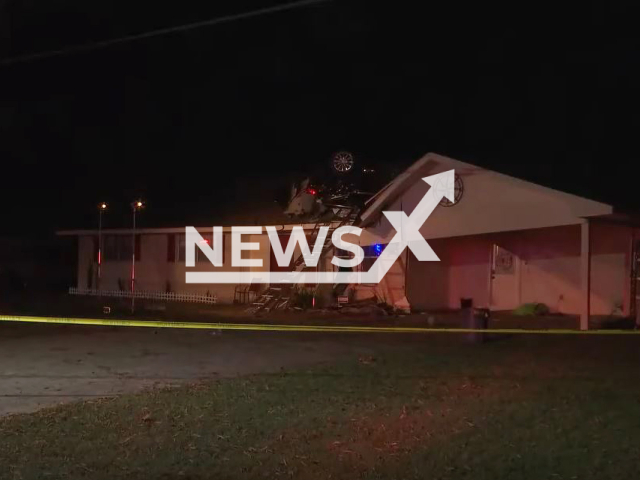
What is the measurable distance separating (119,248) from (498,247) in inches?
574

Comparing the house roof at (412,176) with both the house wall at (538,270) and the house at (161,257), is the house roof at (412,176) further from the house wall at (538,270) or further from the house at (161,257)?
the house at (161,257)

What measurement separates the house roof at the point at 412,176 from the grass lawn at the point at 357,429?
7097mm

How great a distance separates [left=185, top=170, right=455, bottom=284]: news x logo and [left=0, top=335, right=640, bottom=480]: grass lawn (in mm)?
7996

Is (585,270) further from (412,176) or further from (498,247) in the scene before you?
(498,247)

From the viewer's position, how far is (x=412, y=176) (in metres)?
17.8

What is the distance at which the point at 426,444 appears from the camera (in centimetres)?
654

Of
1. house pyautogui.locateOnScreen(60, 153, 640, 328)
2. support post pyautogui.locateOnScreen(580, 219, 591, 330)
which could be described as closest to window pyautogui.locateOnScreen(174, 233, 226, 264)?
house pyautogui.locateOnScreen(60, 153, 640, 328)

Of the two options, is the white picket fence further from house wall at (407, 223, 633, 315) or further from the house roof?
house wall at (407, 223, 633, 315)

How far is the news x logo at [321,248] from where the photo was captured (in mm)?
17875

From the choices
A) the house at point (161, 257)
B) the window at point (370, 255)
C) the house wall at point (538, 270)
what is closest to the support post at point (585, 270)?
the house wall at point (538, 270)

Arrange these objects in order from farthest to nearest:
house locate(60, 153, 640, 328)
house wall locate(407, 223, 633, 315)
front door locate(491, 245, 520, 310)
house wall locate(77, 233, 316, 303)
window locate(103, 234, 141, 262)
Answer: window locate(103, 234, 141, 262) < house wall locate(77, 233, 316, 303) < front door locate(491, 245, 520, 310) < house wall locate(407, 223, 633, 315) < house locate(60, 153, 640, 328)

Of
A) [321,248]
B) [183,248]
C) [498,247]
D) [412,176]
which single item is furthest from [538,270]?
[183,248]

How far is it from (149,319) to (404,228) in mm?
6708

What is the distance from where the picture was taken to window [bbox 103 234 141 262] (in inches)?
1077
